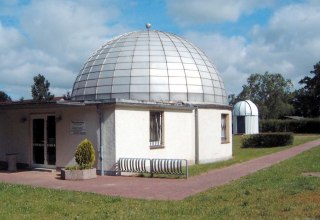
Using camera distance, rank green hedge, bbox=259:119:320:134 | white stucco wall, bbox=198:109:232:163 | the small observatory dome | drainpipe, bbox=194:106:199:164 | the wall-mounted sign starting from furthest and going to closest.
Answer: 1. green hedge, bbox=259:119:320:134
2. the small observatory dome
3. white stucco wall, bbox=198:109:232:163
4. drainpipe, bbox=194:106:199:164
5. the wall-mounted sign

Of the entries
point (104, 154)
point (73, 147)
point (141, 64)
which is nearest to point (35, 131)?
point (73, 147)

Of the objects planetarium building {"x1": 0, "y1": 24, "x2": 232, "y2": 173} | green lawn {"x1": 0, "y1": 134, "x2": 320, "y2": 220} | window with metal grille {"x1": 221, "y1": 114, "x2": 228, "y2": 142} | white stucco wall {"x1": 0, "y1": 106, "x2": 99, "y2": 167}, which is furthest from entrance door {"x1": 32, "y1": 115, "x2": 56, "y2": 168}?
window with metal grille {"x1": 221, "y1": 114, "x2": 228, "y2": 142}

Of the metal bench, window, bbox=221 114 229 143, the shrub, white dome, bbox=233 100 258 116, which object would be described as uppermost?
white dome, bbox=233 100 258 116

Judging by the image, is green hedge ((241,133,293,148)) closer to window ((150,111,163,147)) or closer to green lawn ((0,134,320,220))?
window ((150,111,163,147))

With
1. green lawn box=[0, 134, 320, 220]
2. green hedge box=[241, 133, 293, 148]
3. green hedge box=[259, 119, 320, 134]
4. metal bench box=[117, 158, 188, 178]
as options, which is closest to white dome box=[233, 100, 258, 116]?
green hedge box=[259, 119, 320, 134]

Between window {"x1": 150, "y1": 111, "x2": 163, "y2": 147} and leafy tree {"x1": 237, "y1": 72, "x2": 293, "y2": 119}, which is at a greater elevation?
leafy tree {"x1": 237, "y1": 72, "x2": 293, "y2": 119}

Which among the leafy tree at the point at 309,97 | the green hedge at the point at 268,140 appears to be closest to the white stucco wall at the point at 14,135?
the green hedge at the point at 268,140

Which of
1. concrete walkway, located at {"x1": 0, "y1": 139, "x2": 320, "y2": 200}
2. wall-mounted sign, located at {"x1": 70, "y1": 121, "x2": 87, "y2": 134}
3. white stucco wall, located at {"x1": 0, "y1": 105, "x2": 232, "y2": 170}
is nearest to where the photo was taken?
concrete walkway, located at {"x1": 0, "y1": 139, "x2": 320, "y2": 200}

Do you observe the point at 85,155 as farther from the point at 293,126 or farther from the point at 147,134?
the point at 293,126

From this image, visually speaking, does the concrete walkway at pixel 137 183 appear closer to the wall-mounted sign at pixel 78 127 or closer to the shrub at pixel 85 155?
the shrub at pixel 85 155

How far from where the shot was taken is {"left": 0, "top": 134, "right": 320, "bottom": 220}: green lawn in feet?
31.0

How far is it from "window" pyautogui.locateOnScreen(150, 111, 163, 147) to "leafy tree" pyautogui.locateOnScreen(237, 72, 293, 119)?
67066 millimetres

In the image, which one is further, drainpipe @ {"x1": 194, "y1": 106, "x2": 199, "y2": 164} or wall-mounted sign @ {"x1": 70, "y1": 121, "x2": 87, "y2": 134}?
drainpipe @ {"x1": 194, "y1": 106, "x2": 199, "y2": 164}

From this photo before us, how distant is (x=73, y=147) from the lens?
61.2 feet
